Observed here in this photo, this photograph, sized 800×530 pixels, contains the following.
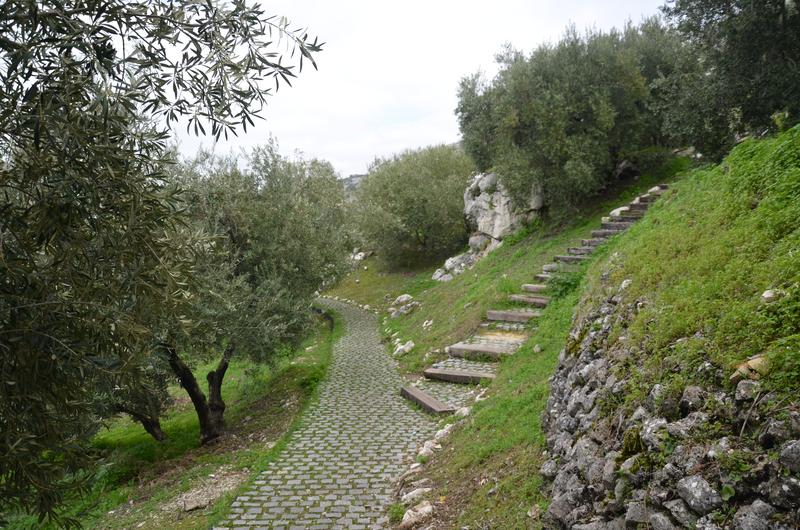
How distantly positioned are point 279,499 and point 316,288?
27.8 feet

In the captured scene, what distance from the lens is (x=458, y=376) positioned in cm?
1281

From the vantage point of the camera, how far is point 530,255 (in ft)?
69.4

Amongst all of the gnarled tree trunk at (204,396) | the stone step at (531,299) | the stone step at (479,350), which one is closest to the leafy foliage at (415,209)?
the stone step at (531,299)

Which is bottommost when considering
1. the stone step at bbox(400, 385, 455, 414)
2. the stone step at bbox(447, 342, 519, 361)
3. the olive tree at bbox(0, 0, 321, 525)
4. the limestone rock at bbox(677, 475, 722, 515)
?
the stone step at bbox(400, 385, 455, 414)

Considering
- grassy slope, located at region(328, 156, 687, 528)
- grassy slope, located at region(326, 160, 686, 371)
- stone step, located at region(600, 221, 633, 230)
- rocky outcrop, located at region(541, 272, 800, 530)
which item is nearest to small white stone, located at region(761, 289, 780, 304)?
rocky outcrop, located at region(541, 272, 800, 530)

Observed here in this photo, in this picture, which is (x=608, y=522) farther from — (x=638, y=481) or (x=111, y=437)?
(x=111, y=437)

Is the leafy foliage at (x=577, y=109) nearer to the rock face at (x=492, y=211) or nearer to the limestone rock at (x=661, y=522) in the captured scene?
the rock face at (x=492, y=211)

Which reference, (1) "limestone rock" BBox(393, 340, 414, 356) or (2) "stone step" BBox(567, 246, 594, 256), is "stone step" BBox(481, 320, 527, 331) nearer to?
(1) "limestone rock" BBox(393, 340, 414, 356)

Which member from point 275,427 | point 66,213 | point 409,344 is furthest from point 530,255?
point 66,213

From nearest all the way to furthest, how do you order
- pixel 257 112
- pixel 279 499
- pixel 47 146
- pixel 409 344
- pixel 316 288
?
pixel 47 146 < pixel 257 112 < pixel 279 499 < pixel 316 288 < pixel 409 344

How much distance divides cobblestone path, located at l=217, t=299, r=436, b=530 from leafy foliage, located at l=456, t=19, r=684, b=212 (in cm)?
1170

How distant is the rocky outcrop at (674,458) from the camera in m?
3.02

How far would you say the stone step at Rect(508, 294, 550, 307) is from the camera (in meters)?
15.6

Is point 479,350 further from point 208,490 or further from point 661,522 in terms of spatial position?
point 661,522
